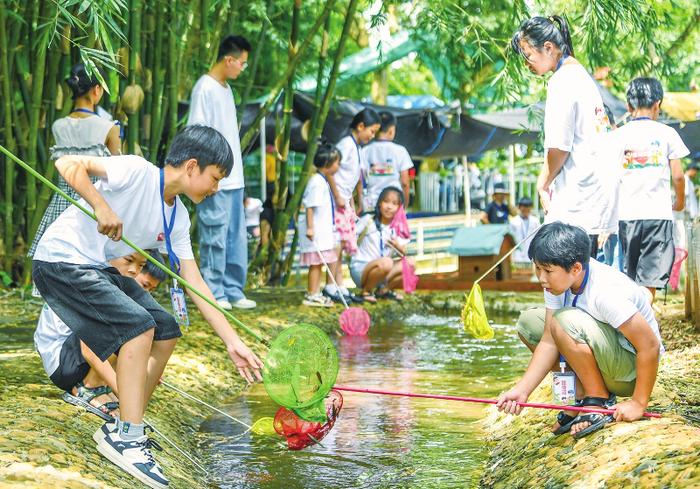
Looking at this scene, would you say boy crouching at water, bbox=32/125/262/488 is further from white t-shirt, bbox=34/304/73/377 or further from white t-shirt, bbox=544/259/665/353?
white t-shirt, bbox=544/259/665/353

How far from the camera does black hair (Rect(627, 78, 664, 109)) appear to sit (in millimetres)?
5574

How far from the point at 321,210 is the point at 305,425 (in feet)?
13.9

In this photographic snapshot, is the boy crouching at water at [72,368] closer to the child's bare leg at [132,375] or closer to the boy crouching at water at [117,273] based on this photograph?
the boy crouching at water at [117,273]

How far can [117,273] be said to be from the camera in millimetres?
3537

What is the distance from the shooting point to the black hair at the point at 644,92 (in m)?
5.57

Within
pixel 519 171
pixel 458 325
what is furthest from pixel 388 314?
pixel 519 171

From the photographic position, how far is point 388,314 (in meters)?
8.27

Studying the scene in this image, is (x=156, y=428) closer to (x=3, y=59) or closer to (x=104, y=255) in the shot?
(x=104, y=255)

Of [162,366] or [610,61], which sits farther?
[610,61]

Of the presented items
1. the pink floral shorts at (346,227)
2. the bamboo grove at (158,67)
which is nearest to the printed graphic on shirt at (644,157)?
the bamboo grove at (158,67)

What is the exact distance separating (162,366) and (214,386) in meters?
1.62

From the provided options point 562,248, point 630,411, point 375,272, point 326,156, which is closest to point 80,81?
point 326,156

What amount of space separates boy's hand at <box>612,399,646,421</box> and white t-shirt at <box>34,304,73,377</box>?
2005 mm

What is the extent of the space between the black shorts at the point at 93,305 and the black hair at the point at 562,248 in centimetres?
131
